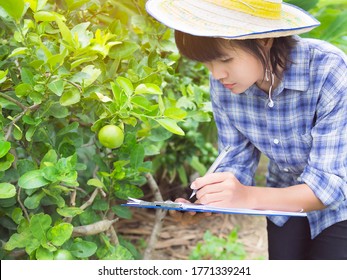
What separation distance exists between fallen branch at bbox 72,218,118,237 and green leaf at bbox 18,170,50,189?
0.25 m

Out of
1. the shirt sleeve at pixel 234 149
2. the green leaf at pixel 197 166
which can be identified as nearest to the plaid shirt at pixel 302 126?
the shirt sleeve at pixel 234 149

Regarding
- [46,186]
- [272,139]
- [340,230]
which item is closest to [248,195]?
[272,139]

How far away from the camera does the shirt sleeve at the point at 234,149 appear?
1.61 metres

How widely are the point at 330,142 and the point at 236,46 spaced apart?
0.97 ft

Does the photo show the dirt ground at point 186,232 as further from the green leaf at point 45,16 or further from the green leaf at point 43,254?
the green leaf at point 45,16

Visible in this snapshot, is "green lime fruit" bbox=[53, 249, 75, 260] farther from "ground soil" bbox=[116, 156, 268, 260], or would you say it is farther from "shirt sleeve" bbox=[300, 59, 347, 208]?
"ground soil" bbox=[116, 156, 268, 260]

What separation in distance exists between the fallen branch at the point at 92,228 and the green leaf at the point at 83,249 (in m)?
0.06

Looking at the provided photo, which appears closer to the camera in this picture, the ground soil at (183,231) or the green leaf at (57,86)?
the green leaf at (57,86)

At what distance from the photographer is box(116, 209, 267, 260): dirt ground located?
2541 millimetres

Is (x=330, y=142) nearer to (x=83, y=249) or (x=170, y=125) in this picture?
(x=170, y=125)

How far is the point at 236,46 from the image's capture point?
4.30ft

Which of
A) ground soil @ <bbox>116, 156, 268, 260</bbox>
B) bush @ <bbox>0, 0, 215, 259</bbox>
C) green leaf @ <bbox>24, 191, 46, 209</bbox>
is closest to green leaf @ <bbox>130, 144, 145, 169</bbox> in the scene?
bush @ <bbox>0, 0, 215, 259</bbox>

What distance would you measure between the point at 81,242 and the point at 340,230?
633 mm

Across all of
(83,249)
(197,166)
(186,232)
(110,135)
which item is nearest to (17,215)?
(83,249)
